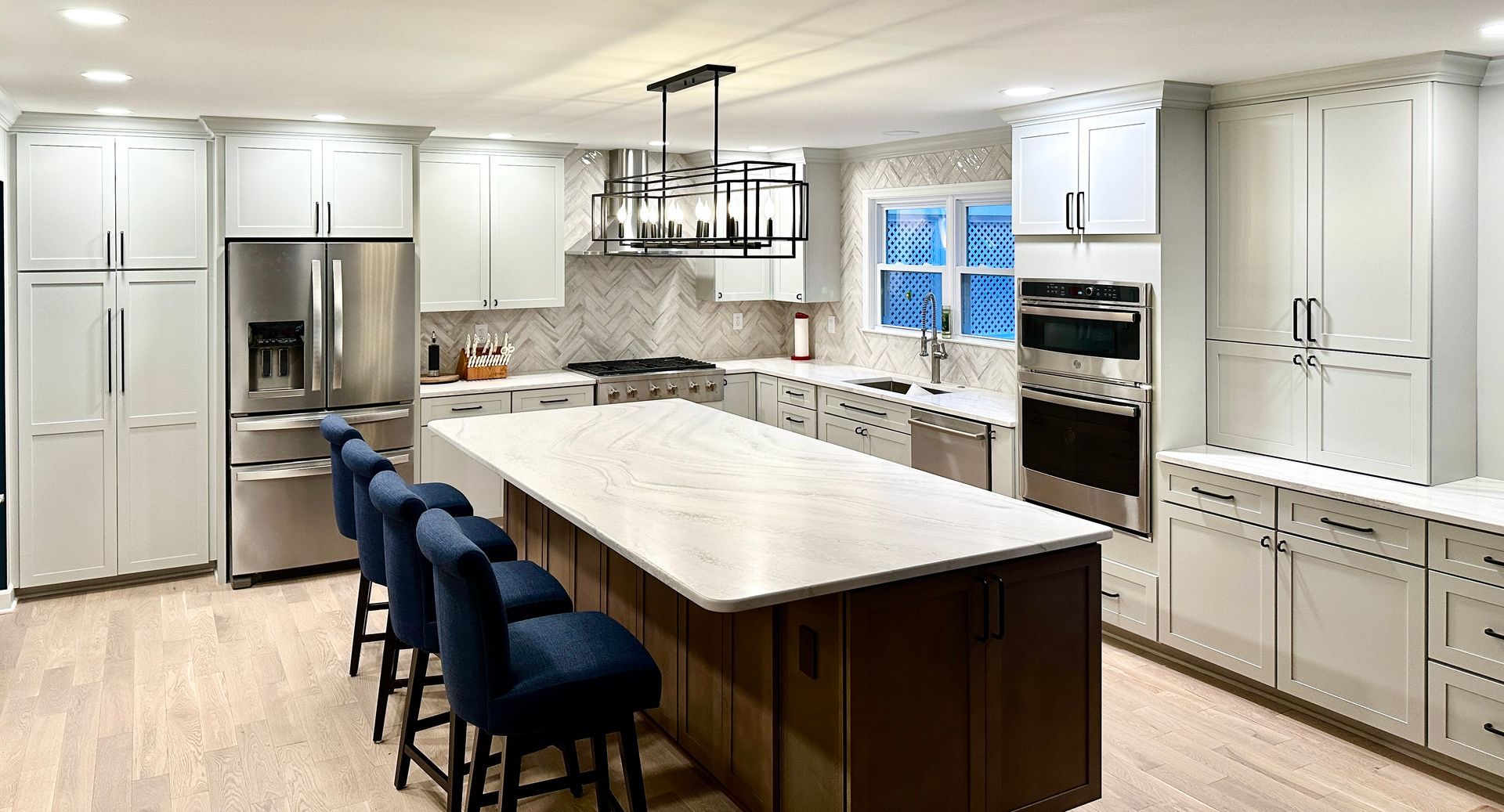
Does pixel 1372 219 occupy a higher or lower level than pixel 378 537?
higher

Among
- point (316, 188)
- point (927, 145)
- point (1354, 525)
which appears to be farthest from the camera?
point (927, 145)

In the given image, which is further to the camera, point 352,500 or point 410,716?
point 352,500

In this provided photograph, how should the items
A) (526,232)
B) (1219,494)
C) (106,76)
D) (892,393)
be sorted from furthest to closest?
1. (526,232)
2. (892,393)
3. (1219,494)
4. (106,76)

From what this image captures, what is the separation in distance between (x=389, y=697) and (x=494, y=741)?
22.5 inches

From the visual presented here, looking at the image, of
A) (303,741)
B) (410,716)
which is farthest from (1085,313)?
(303,741)

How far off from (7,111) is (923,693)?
458 centimetres

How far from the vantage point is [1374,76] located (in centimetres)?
371

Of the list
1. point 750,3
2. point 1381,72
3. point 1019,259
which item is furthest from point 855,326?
point 750,3

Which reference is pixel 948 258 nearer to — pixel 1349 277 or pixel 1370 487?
pixel 1349 277

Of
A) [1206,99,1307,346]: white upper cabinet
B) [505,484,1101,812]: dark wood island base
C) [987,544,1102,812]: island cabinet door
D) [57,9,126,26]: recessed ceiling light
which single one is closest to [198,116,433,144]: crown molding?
[57,9,126,26]: recessed ceiling light

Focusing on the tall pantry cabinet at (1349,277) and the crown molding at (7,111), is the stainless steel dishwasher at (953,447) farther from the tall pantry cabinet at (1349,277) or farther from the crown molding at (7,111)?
the crown molding at (7,111)

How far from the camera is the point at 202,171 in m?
5.41

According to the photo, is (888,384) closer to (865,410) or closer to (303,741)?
(865,410)

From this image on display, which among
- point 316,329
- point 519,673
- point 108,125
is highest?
point 108,125
